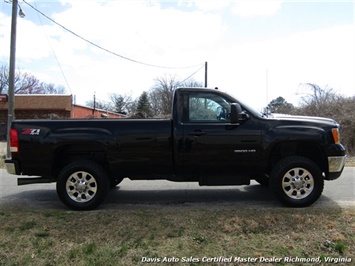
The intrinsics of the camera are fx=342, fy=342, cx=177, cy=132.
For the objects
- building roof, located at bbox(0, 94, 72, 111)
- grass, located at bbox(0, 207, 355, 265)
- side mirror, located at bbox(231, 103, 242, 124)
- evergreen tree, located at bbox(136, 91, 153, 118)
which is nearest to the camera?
grass, located at bbox(0, 207, 355, 265)

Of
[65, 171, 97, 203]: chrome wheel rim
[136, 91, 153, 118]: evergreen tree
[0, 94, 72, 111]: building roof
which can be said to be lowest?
[65, 171, 97, 203]: chrome wheel rim

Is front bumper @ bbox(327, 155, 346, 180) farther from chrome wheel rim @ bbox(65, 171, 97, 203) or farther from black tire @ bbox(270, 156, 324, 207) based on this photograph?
chrome wheel rim @ bbox(65, 171, 97, 203)

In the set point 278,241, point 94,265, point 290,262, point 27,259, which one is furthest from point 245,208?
point 27,259

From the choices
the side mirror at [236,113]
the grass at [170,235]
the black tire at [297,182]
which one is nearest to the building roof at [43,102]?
the grass at [170,235]

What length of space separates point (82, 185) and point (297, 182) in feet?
11.2

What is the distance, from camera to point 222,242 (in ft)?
13.1

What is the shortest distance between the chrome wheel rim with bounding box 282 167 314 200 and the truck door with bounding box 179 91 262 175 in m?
0.57

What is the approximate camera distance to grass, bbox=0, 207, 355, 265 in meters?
3.74

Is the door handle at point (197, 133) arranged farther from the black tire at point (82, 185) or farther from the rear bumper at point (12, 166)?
the rear bumper at point (12, 166)

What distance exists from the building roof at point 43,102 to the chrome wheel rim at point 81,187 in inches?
1073

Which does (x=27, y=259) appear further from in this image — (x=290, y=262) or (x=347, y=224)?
(x=347, y=224)

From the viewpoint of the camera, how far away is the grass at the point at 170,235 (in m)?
3.74

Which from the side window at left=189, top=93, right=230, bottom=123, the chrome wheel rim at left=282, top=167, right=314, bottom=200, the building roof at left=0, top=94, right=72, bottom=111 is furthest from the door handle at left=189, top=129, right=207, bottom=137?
the building roof at left=0, top=94, right=72, bottom=111

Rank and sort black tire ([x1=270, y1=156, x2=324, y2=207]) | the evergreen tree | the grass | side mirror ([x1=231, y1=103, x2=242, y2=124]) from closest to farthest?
1. the grass
2. side mirror ([x1=231, y1=103, x2=242, y2=124])
3. black tire ([x1=270, y1=156, x2=324, y2=207])
4. the evergreen tree
